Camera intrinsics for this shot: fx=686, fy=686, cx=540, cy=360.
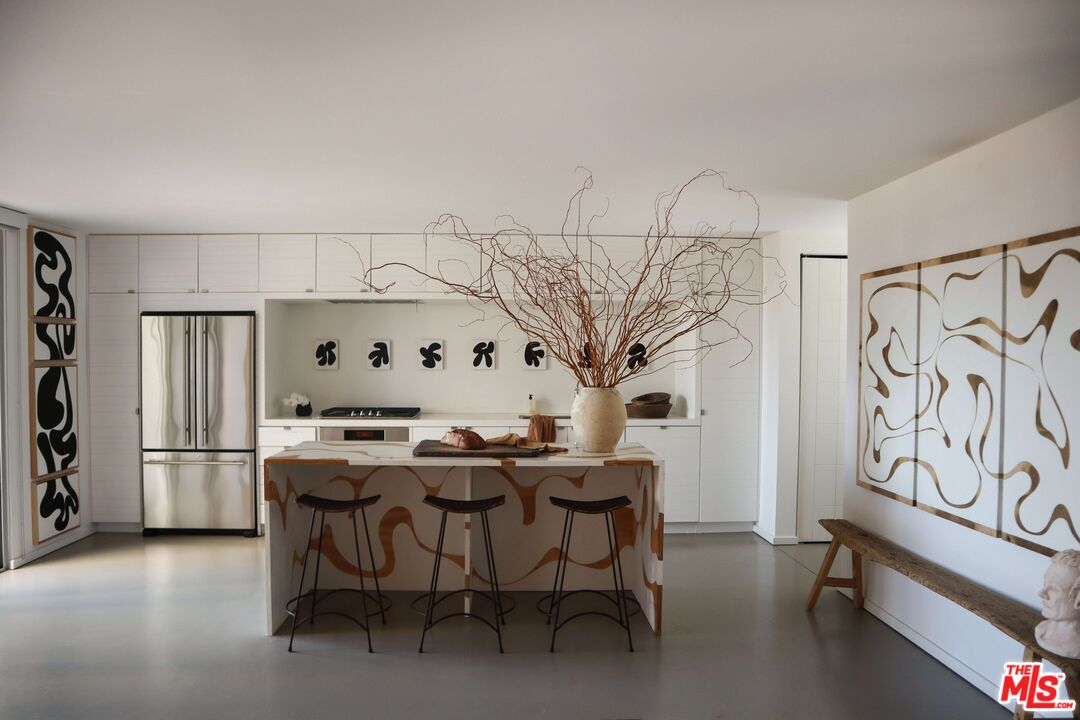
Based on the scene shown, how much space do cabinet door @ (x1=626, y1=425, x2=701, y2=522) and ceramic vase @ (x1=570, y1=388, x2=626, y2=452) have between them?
2054 millimetres

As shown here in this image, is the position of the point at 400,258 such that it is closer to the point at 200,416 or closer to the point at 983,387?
the point at 200,416

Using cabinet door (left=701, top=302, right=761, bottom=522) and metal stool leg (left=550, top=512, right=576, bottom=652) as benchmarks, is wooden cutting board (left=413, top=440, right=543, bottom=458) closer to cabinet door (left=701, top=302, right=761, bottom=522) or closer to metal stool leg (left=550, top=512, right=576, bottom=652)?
metal stool leg (left=550, top=512, right=576, bottom=652)

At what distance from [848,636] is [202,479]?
5.06 meters

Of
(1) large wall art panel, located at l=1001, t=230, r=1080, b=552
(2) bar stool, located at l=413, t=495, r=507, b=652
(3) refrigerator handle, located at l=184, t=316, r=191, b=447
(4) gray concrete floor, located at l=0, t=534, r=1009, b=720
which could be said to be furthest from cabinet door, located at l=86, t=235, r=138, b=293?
(1) large wall art panel, located at l=1001, t=230, r=1080, b=552

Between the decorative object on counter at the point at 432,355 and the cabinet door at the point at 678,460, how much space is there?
1.91 metres

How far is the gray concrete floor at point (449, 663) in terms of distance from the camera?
10.1ft

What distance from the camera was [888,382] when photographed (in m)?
4.07

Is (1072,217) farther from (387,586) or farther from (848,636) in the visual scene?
(387,586)

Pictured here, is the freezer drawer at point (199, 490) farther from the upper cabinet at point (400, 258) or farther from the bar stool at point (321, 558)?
the upper cabinet at point (400, 258)

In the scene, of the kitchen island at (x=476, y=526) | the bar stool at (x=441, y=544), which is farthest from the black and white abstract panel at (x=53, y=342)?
the bar stool at (x=441, y=544)

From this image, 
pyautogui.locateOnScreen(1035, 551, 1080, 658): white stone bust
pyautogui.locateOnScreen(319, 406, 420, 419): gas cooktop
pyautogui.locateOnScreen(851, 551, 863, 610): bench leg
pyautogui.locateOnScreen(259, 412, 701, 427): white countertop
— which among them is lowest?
pyautogui.locateOnScreen(851, 551, 863, 610): bench leg

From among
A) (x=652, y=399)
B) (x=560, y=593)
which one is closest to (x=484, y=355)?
(x=652, y=399)

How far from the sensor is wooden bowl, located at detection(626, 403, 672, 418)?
237 inches

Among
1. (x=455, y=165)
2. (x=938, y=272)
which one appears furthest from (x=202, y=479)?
(x=938, y=272)
